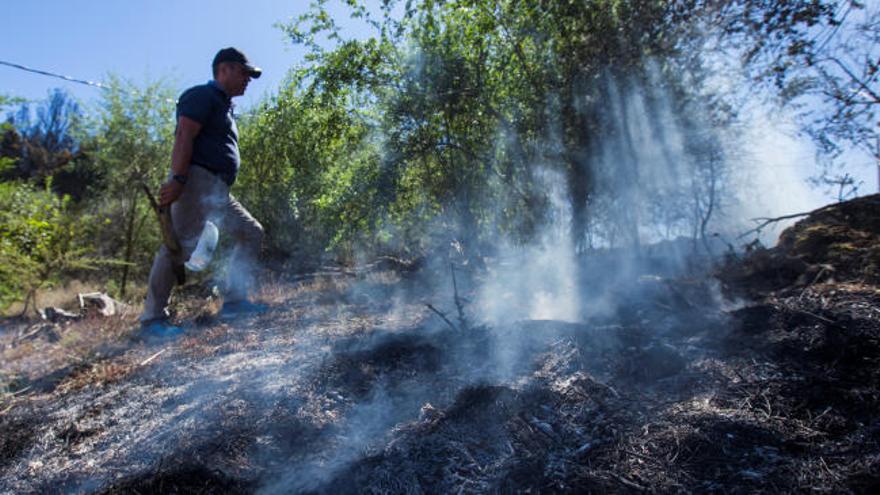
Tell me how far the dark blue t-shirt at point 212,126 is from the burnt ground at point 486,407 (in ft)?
4.76

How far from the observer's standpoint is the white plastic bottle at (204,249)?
3.45 meters

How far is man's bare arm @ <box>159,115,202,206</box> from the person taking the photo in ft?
11.5

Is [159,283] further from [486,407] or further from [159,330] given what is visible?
[486,407]

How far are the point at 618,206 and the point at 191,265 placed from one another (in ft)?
18.7

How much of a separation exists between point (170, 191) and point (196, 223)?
0.34m

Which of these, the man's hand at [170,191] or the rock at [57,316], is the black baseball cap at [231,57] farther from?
the rock at [57,316]

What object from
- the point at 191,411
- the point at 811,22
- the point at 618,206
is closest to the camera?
the point at 191,411

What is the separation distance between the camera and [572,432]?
6.51 ft

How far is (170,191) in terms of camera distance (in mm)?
3508

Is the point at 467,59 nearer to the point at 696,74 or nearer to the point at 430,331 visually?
the point at 696,74

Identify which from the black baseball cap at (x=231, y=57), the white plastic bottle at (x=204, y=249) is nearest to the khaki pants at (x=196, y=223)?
the white plastic bottle at (x=204, y=249)

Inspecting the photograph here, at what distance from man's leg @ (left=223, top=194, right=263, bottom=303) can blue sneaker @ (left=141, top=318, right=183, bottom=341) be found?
52 centimetres

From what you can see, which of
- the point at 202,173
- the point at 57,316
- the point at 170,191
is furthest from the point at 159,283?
the point at 57,316

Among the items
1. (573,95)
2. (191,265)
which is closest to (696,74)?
(573,95)
